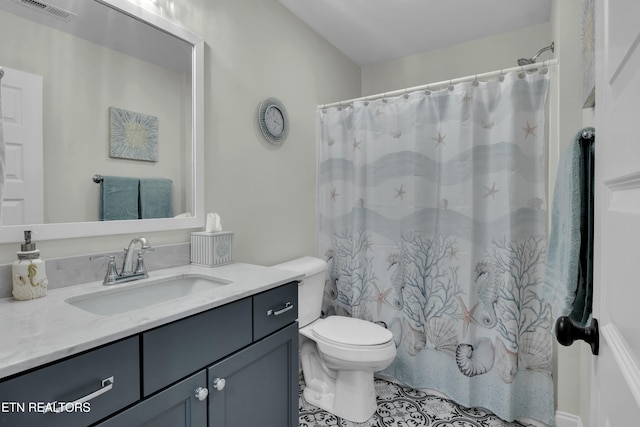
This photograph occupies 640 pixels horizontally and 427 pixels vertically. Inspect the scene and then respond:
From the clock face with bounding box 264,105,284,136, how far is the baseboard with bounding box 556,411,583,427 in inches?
86.0

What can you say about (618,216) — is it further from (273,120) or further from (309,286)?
(273,120)

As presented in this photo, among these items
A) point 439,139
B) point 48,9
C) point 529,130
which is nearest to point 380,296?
point 439,139

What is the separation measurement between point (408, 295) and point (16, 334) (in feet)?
6.11

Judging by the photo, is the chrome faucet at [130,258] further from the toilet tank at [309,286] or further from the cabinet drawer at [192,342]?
the toilet tank at [309,286]

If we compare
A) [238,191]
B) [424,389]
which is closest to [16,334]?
[238,191]

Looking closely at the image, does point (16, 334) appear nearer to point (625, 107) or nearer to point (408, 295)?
point (625, 107)

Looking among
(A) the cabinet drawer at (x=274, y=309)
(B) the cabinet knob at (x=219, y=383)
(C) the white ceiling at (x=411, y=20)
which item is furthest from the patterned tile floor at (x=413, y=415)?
(C) the white ceiling at (x=411, y=20)

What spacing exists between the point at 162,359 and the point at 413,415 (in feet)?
4.99

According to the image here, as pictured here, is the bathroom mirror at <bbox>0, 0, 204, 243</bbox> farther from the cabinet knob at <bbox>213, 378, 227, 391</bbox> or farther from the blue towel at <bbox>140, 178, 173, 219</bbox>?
the cabinet knob at <bbox>213, 378, 227, 391</bbox>

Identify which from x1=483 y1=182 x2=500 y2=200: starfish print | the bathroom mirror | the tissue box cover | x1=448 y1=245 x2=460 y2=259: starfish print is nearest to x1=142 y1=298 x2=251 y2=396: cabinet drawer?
the tissue box cover

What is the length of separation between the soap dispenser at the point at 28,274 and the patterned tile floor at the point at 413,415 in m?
1.40

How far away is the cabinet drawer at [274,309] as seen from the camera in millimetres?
1271

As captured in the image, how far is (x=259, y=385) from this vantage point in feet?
4.20

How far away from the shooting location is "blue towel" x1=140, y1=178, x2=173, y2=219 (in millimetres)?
1491
